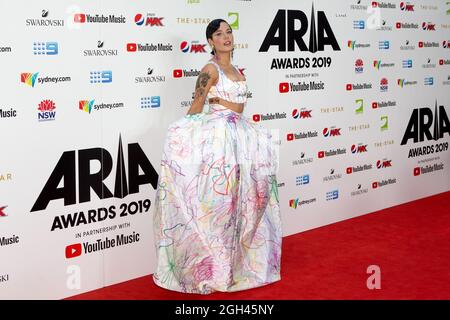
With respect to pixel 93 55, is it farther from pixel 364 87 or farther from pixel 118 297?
pixel 364 87

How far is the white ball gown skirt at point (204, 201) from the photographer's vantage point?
15.5ft

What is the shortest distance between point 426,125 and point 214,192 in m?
3.92

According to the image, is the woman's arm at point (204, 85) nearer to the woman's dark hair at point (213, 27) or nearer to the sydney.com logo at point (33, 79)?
the woman's dark hair at point (213, 27)

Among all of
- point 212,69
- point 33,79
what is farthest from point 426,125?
point 33,79

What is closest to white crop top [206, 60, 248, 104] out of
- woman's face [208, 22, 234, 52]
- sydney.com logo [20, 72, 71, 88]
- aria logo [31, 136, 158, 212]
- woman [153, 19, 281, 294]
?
woman [153, 19, 281, 294]

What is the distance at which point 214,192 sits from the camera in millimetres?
4715

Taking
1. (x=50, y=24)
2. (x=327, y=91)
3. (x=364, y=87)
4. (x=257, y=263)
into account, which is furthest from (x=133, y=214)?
(x=364, y=87)

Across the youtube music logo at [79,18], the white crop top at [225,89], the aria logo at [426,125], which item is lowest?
the aria logo at [426,125]

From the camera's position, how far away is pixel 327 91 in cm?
659

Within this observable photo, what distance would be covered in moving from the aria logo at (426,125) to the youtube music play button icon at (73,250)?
4.02 meters

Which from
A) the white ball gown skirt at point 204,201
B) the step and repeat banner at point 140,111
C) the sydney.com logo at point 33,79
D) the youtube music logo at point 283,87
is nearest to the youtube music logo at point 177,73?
the step and repeat banner at point 140,111

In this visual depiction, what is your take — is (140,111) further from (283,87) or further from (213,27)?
(283,87)

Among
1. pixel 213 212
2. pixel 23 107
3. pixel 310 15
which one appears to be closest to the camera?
pixel 23 107

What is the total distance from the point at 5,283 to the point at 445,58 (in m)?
5.59
